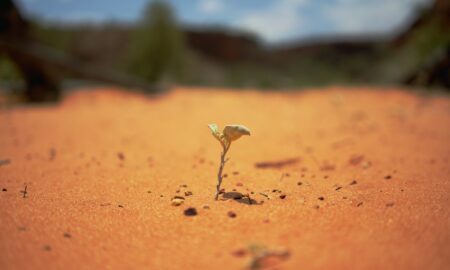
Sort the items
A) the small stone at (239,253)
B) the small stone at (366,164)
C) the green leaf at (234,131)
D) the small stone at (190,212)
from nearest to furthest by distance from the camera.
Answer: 1. the small stone at (239,253)
2. the small stone at (190,212)
3. the green leaf at (234,131)
4. the small stone at (366,164)

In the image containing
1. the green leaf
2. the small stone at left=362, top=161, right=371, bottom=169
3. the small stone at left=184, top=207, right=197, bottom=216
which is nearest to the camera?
the small stone at left=184, top=207, right=197, bottom=216

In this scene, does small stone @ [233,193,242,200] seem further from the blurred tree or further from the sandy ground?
the blurred tree

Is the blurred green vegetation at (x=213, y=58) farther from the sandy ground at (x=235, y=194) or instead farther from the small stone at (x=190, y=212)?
the small stone at (x=190, y=212)

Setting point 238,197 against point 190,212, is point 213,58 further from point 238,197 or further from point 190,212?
point 190,212

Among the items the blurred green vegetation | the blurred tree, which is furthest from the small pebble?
the blurred tree

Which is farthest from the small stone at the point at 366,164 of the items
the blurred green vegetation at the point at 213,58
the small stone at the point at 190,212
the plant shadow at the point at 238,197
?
the blurred green vegetation at the point at 213,58

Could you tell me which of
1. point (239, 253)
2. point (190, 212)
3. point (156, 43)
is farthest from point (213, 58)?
point (239, 253)
